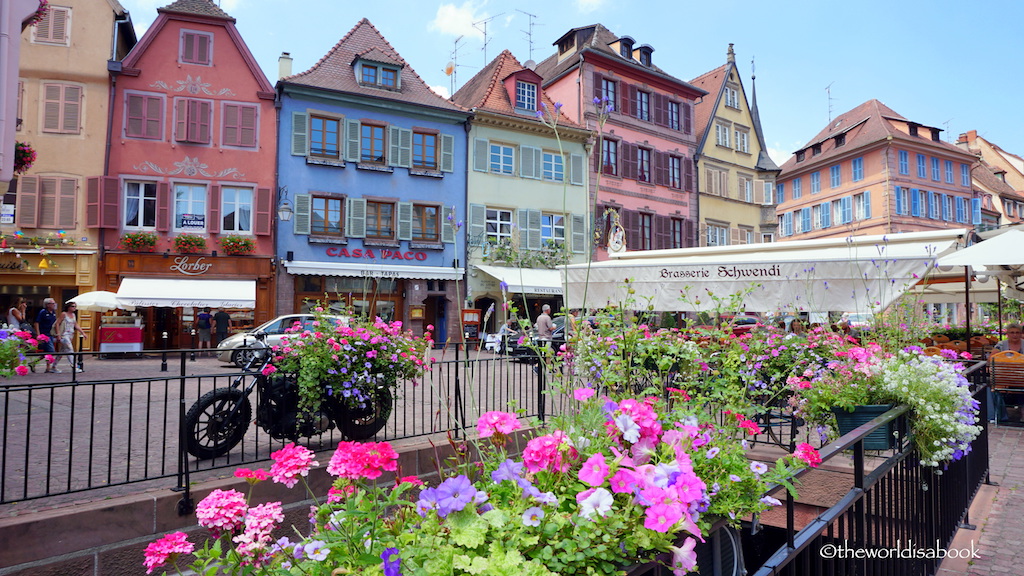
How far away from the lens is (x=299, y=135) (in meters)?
21.7

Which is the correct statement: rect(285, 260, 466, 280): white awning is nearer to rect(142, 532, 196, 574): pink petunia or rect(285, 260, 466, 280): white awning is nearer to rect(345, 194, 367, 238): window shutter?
rect(345, 194, 367, 238): window shutter

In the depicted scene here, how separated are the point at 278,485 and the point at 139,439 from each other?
2520mm

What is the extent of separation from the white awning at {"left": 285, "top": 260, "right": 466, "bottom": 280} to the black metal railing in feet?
57.8

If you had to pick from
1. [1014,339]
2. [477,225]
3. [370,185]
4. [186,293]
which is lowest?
[1014,339]

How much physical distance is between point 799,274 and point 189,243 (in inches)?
702

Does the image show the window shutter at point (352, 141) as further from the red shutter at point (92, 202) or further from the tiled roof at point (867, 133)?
the tiled roof at point (867, 133)

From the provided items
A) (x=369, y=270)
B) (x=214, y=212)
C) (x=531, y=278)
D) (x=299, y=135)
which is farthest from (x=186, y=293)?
(x=531, y=278)

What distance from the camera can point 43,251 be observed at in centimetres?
1833

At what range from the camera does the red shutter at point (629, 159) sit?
2808 cm

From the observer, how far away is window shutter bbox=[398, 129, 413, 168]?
2342 centimetres

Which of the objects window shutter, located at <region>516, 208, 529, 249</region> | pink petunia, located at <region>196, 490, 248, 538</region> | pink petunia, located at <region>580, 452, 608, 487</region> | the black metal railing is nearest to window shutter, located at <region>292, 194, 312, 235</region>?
window shutter, located at <region>516, 208, 529, 249</region>

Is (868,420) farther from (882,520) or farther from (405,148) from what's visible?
(405,148)

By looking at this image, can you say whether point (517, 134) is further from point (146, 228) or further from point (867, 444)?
point (867, 444)

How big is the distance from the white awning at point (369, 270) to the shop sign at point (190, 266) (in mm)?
2417
